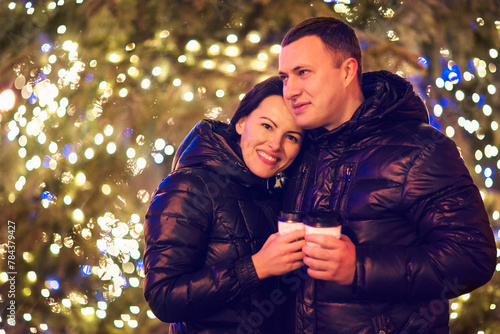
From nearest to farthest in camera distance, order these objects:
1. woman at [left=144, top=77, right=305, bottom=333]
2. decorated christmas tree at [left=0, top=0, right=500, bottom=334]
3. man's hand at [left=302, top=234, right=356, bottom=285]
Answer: man's hand at [left=302, top=234, right=356, bottom=285] < woman at [left=144, top=77, right=305, bottom=333] < decorated christmas tree at [left=0, top=0, right=500, bottom=334]

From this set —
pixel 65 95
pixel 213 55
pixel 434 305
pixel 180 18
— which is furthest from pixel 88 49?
pixel 434 305

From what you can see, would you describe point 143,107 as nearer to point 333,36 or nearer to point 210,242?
point 210,242

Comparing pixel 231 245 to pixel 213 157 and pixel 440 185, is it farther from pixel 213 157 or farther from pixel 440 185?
pixel 440 185

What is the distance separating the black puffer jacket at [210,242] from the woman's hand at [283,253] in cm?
10

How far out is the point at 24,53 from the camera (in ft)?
12.0

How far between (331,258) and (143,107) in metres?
1.73

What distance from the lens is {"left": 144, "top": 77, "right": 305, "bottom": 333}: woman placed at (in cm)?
207

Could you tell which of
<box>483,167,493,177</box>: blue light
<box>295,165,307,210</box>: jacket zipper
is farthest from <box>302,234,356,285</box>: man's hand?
<box>483,167,493,177</box>: blue light

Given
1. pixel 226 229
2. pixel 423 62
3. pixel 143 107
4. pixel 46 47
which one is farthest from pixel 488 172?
pixel 46 47

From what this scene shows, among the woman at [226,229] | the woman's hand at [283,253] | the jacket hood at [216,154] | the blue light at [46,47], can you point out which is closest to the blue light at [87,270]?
the woman at [226,229]

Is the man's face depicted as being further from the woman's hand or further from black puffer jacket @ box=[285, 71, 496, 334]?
the woman's hand

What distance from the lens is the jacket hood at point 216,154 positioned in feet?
7.52

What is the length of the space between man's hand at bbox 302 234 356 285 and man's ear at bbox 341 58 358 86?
0.80m

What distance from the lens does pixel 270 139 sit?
7.70ft
